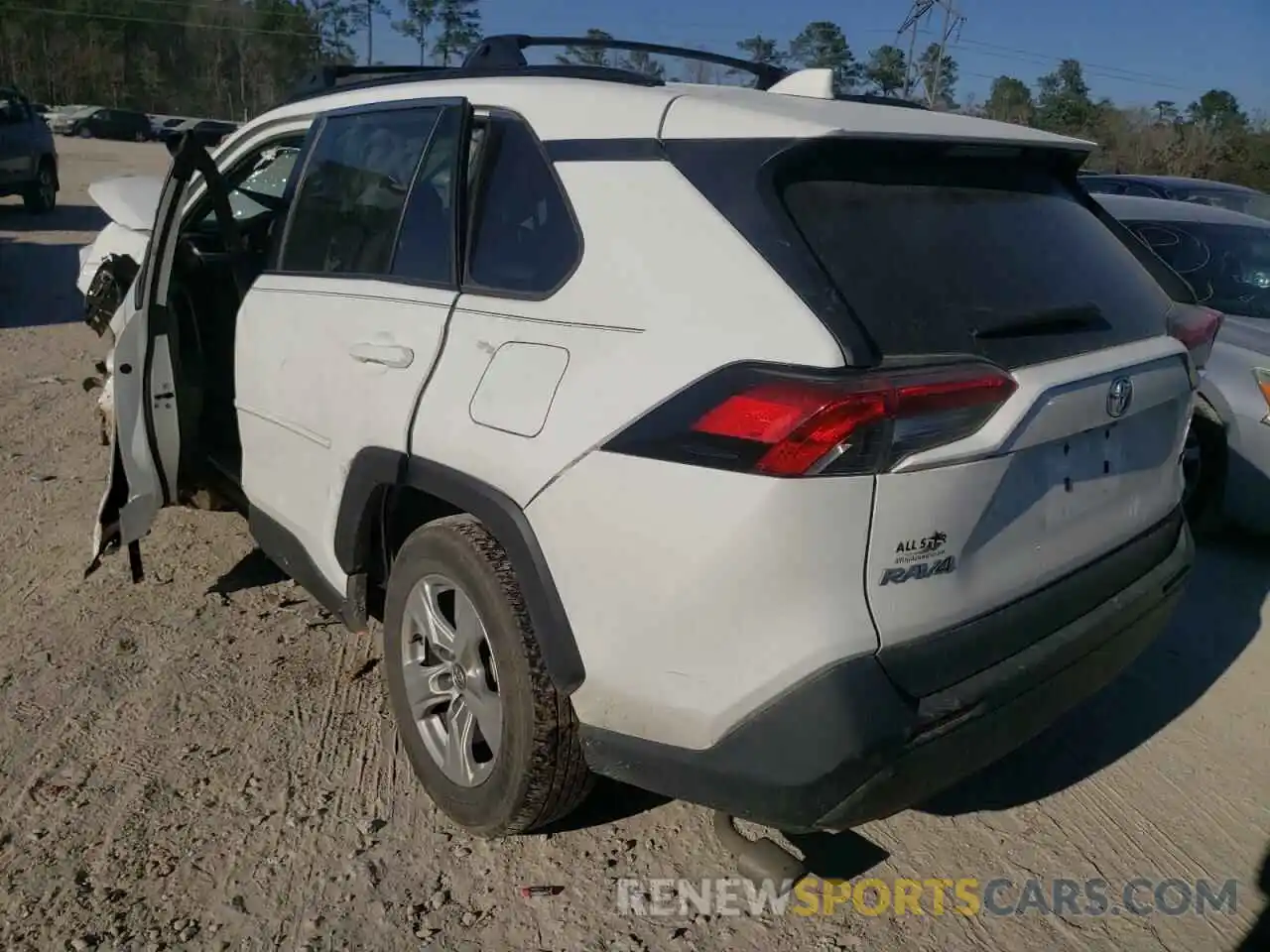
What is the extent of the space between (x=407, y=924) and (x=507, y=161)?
75.7 inches

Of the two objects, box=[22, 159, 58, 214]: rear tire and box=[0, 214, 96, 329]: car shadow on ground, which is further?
box=[22, 159, 58, 214]: rear tire

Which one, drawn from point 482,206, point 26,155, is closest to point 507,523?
point 482,206

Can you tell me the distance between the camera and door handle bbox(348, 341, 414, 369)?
2.79 metres

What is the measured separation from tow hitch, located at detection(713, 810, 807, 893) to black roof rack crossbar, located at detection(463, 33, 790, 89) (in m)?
2.17

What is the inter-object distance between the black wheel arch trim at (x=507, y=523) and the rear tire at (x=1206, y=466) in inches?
146

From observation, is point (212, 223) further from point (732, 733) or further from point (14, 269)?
point (14, 269)

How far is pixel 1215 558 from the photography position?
16.1 feet

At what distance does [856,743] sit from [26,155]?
18.1 m

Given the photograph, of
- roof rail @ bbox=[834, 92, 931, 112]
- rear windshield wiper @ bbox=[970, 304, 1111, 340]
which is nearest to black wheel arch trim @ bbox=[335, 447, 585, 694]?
rear windshield wiper @ bbox=[970, 304, 1111, 340]

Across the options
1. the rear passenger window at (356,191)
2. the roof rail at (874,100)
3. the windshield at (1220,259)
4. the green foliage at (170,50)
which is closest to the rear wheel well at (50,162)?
the rear passenger window at (356,191)

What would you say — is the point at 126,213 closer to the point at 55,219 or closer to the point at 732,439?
the point at 732,439

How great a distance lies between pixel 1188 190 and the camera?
10.0m

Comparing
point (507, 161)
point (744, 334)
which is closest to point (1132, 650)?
point (744, 334)

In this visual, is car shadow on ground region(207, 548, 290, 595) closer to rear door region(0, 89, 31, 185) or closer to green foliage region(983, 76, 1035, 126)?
rear door region(0, 89, 31, 185)
